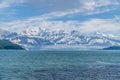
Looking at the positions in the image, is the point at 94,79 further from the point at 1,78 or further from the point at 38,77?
the point at 1,78

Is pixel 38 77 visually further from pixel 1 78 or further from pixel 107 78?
pixel 107 78

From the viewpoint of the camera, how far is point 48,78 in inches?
3920

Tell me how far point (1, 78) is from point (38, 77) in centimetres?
1107

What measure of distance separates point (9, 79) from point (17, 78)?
265 cm

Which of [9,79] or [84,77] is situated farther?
[84,77]

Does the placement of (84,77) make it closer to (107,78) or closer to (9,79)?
(107,78)

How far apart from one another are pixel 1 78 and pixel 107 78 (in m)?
31.4

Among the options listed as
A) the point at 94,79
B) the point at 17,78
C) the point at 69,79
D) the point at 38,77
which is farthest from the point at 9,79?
the point at 94,79

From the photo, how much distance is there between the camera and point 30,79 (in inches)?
3794

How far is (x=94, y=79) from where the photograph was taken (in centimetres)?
9819

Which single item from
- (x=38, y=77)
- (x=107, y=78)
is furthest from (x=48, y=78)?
(x=107, y=78)

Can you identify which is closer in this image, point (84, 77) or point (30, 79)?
point (30, 79)

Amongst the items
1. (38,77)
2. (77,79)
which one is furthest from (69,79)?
(38,77)

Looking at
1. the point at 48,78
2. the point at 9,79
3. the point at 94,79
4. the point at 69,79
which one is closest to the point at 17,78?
the point at 9,79
